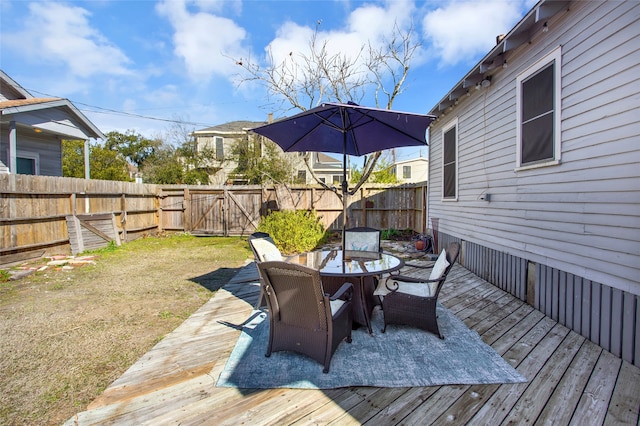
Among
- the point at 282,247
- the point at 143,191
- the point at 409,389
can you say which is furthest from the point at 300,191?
the point at 409,389

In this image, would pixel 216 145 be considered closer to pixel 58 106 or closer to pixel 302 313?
pixel 58 106

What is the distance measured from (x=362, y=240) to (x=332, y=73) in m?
8.00

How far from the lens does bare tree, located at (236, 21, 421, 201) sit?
961 centimetres

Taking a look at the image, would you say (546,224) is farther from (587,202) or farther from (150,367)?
(150,367)

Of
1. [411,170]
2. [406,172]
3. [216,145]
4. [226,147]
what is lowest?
[406,172]

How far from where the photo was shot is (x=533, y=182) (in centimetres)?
374

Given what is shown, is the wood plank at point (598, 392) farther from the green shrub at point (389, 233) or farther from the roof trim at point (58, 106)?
the roof trim at point (58, 106)

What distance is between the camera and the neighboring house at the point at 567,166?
252 centimetres

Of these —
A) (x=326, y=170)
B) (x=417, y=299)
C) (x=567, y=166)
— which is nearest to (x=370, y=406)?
(x=417, y=299)

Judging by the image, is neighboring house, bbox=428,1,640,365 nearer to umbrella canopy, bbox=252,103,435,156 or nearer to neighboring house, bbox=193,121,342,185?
umbrella canopy, bbox=252,103,435,156

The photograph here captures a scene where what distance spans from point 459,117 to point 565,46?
2.95 m

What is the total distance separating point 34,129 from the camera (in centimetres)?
828

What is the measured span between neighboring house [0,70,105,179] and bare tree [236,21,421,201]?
524 centimetres

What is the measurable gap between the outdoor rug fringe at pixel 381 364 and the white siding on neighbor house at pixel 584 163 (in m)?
1.39
